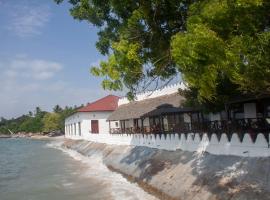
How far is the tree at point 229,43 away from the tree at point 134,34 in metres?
2.88

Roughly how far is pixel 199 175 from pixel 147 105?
2073cm

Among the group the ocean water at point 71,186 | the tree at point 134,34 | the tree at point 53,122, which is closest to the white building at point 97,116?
the ocean water at point 71,186

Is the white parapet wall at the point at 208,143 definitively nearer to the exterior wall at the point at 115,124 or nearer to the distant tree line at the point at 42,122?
the exterior wall at the point at 115,124

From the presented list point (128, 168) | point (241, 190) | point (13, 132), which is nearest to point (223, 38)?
point (241, 190)

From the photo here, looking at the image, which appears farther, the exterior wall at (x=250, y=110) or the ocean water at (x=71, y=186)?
the exterior wall at (x=250, y=110)

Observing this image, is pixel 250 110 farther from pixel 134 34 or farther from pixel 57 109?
pixel 57 109

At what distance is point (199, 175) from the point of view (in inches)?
652

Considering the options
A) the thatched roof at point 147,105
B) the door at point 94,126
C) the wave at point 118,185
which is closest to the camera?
the wave at point 118,185

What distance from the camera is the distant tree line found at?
10956 cm

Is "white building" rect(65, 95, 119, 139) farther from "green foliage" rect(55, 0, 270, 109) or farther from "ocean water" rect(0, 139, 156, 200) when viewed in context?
"green foliage" rect(55, 0, 270, 109)

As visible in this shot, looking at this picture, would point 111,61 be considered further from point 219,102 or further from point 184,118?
point 184,118

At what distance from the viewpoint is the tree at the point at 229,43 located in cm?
964

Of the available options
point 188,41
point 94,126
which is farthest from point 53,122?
point 188,41

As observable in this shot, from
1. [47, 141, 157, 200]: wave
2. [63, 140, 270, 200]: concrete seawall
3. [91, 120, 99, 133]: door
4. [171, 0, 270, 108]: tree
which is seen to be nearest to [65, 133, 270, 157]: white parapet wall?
Answer: [63, 140, 270, 200]: concrete seawall
